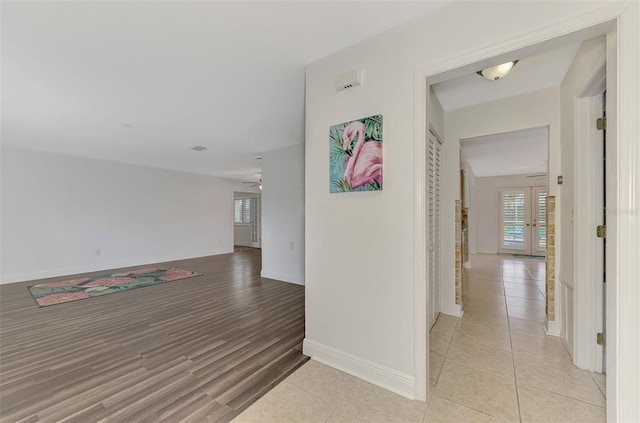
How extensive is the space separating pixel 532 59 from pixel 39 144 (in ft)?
23.9

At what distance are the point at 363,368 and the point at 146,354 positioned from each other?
6.39ft

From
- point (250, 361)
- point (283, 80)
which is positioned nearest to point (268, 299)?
point (250, 361)

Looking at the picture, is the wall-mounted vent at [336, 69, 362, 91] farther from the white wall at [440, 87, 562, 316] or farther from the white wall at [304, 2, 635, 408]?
the white wall at [440, 87, 562, 316]

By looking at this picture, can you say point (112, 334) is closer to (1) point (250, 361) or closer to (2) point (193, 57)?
(1) point (250, 361)

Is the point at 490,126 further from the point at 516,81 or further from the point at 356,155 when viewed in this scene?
the point at 356,155

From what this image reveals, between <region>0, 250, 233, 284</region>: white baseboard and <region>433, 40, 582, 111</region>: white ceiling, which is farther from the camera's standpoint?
<region>0, 250, 233, 284</region>: white baseboard

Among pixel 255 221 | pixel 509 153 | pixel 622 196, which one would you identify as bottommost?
pixel 255 221

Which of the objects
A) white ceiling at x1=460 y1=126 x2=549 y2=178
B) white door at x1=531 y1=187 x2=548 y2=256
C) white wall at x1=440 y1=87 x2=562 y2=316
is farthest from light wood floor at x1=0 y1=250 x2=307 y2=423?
white door at x1=531 y1=187 x2=548 y2=256

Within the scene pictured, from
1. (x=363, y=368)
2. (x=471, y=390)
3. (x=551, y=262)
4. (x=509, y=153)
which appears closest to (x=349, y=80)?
(x=363, y=368)

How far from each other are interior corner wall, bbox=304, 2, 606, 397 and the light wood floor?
0.66 m

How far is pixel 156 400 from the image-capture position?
169 cm

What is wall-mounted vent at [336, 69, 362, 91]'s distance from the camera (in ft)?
6.23

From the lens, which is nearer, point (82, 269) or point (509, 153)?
point (509, 153)

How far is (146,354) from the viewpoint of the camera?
2.27 metres
